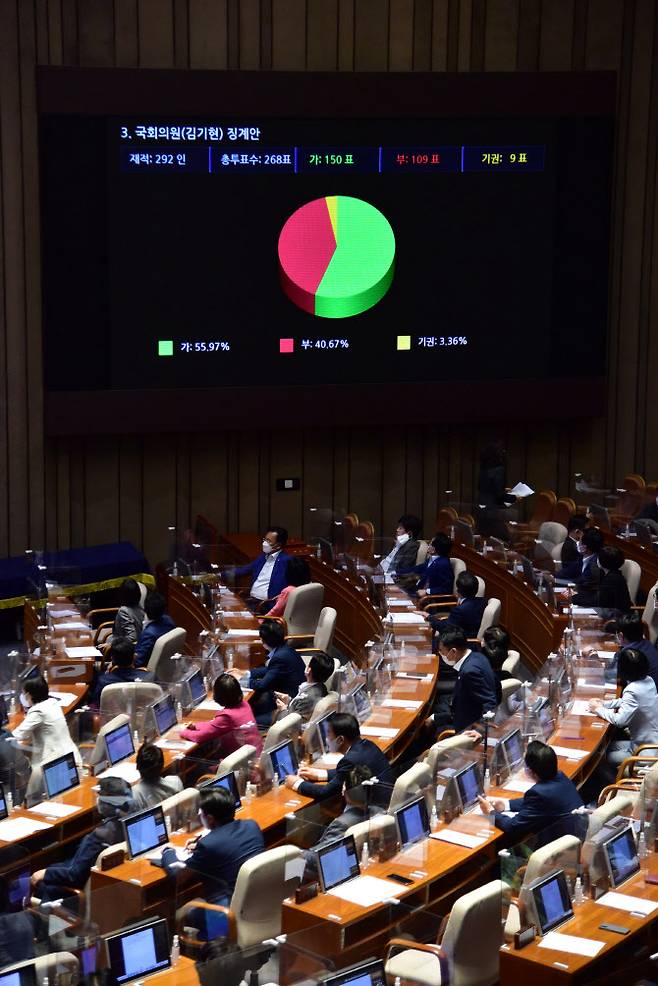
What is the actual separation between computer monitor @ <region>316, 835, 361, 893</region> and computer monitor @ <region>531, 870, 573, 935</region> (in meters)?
0.87

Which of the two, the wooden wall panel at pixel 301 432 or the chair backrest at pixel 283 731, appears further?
the wooden wall panel at pixel 301 432

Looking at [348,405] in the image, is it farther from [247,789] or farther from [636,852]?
[636,852]

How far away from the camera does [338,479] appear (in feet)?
45.8

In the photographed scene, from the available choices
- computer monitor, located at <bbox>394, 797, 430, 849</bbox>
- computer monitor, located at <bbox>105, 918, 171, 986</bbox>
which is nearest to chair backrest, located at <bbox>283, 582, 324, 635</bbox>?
computer monitor, located at <bbox>394, 797, 430, 849</bbox>

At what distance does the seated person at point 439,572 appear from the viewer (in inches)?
448

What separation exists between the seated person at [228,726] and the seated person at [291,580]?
2.79 metres

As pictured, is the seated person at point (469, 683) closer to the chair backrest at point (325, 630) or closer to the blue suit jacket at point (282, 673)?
the blue suit jacket at point (282, 673)

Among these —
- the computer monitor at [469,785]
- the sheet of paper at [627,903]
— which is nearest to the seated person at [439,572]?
the computer monitor at [469,785]

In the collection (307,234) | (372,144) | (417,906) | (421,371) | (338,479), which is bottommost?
(417,906)

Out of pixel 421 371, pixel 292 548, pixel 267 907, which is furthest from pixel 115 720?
pixel 421 371

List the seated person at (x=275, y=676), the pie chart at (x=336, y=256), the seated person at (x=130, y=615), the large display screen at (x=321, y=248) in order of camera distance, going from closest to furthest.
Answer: the seated person at (x=275, y=676) → the seated person at (x=130, y=615) → the large display screen at (x=321, y=248) → the pie chart at (x=336, y=256)

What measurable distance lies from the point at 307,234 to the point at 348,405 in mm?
1549

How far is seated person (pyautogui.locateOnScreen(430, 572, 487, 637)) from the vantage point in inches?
404

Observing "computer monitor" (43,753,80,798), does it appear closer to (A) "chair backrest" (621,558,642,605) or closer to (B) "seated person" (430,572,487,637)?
(B) "seated person" (430,572,487,637)
